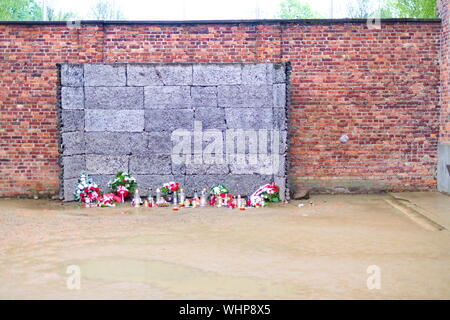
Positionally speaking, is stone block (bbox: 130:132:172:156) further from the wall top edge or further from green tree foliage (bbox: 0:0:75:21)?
green tree foliage (bbox: 0:0:75:21)

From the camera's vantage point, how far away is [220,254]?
7.02m

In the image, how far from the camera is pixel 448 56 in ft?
38.6

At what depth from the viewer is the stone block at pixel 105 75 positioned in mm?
11555

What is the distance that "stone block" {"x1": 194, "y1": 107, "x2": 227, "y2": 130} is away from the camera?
1162 centimetres

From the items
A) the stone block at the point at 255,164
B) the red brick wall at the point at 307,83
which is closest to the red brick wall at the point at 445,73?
the red brick wall at the point at 307,83

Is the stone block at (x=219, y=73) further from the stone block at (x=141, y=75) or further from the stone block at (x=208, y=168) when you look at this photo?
the stone block at (x=208, y=168)

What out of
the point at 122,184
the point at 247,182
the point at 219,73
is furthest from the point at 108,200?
the point at 219,73

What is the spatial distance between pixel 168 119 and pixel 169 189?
4.30 ft

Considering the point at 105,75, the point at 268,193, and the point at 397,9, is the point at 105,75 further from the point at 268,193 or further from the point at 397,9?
the point at 397,9

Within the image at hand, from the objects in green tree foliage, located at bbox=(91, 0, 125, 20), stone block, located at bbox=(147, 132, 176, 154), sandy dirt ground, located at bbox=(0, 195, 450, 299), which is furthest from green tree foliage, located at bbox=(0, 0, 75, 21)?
sandy dirt ground, located at bbox=(0, 195, 450, 299)

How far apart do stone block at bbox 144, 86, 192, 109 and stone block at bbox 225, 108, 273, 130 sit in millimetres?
801

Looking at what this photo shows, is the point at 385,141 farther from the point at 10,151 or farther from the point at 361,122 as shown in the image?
the point at 10,151

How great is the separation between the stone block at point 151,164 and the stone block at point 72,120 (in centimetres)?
114

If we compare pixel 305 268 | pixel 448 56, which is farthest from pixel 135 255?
pixel 448 56
